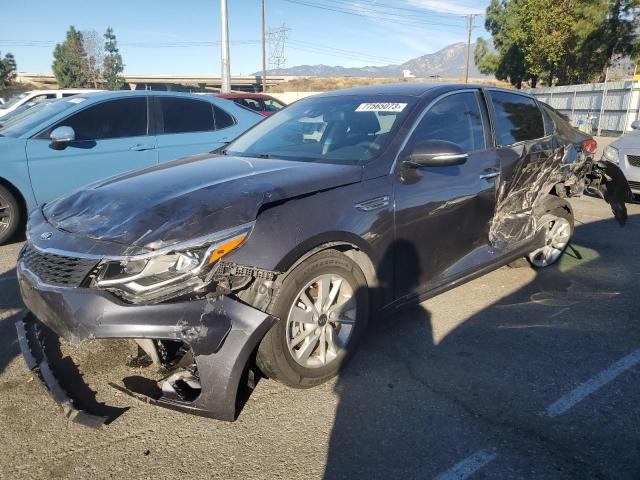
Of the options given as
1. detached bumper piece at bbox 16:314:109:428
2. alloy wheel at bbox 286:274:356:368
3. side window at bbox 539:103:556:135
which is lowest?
detached bumper piece at bbox 16:314:109:428

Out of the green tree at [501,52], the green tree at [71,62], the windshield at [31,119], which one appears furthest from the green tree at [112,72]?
the windshield at [31,119]

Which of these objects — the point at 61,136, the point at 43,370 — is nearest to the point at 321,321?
the point at 43,370

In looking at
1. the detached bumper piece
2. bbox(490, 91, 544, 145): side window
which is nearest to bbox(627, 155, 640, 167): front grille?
bbox(490, 91, 544, 145): side window

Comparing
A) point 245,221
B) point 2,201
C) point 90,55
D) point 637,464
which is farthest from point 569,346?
point 90,55

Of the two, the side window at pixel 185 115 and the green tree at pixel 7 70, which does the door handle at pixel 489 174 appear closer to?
the side window at pixel 185 115

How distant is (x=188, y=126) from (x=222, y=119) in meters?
0.53

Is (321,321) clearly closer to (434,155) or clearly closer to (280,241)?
(280,241)

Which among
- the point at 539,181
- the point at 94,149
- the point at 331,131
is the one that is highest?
the point at 331,131

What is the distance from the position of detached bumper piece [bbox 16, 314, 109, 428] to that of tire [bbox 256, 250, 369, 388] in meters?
0.83

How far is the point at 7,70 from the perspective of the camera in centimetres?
6650

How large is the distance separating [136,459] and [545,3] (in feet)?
121

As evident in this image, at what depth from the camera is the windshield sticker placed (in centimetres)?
343

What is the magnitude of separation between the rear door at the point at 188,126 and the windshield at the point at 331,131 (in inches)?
94.1

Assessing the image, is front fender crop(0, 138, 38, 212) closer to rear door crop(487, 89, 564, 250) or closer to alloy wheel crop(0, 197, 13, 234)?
alloy wheel crop(0, 197, 13, 234)
